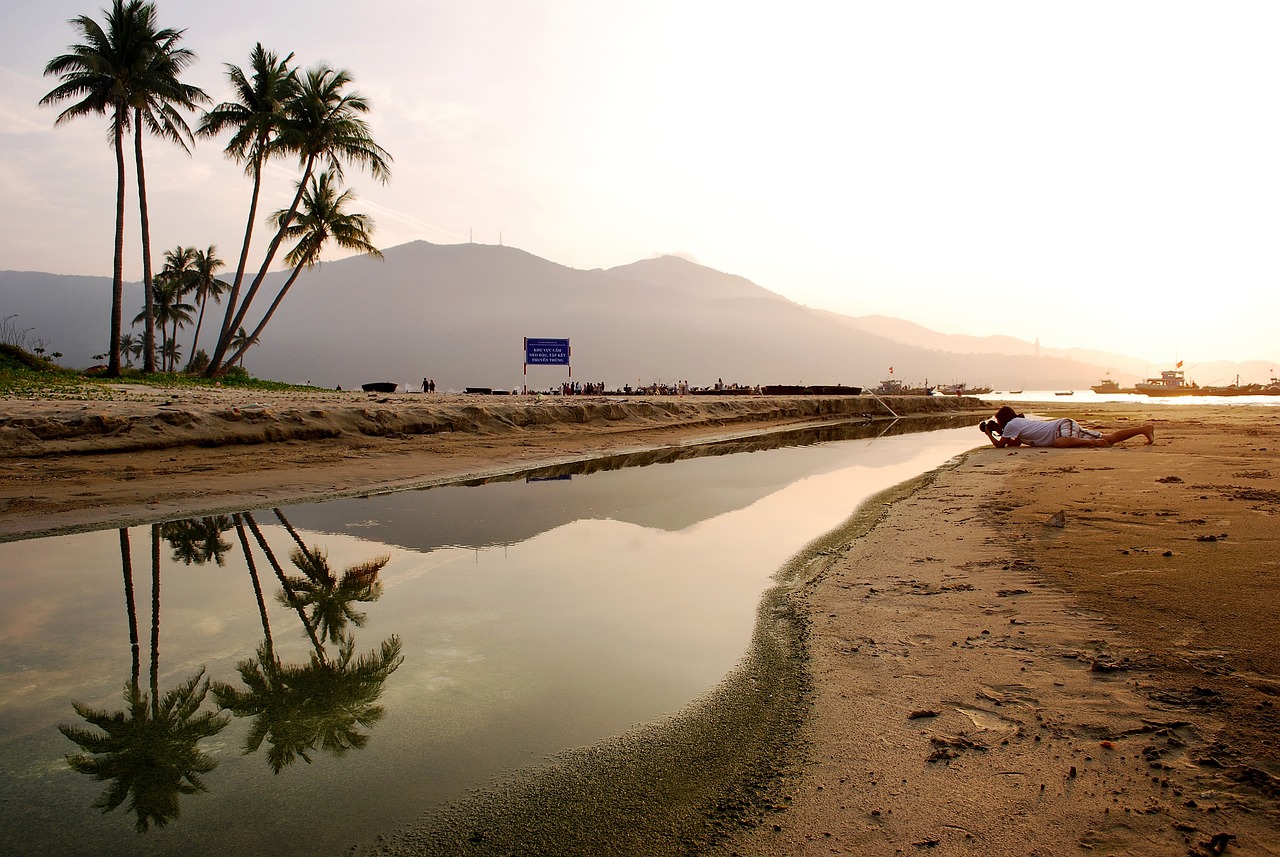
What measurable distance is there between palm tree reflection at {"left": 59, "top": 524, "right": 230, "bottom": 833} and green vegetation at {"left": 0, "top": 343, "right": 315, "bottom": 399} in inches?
592

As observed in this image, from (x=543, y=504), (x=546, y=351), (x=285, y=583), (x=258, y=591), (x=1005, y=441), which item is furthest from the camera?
(x=546, y=351)

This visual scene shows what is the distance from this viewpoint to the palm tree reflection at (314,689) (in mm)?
2840

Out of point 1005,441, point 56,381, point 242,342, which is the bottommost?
point 1005,441

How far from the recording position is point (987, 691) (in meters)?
3.07

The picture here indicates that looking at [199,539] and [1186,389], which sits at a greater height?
[1186,389]

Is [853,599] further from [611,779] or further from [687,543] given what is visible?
[611,779]

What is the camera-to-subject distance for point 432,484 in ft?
34.8

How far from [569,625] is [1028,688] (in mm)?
2656

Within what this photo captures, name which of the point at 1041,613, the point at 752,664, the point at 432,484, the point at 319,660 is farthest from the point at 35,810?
the point at 432,484

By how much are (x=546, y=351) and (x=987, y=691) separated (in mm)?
37250

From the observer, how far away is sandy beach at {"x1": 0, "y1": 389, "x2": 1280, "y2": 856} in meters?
2.15

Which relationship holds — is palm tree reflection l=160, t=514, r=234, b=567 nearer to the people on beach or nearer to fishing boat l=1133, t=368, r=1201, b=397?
the people on beach

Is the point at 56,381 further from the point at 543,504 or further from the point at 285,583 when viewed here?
the point at 285,583

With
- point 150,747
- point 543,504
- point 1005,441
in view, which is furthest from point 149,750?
point 1005,441
